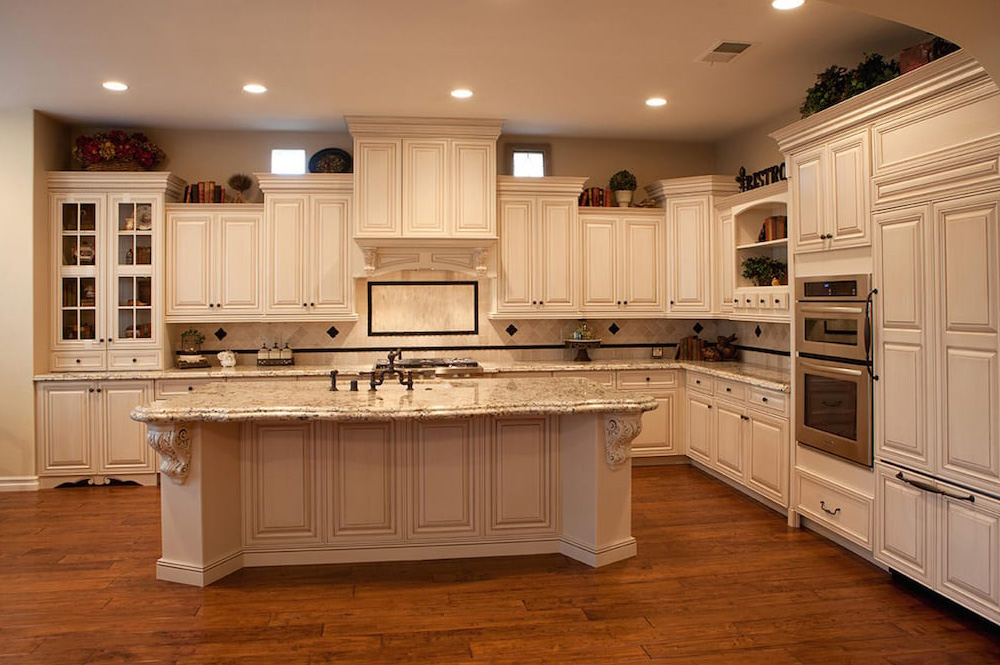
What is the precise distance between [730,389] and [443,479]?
2560 mm

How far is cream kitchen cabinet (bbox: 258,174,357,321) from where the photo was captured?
567 centimetres

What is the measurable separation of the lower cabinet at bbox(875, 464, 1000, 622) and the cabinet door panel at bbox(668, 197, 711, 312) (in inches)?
107

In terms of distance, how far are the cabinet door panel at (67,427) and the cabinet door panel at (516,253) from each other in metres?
3.44

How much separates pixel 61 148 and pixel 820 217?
5.85 meters

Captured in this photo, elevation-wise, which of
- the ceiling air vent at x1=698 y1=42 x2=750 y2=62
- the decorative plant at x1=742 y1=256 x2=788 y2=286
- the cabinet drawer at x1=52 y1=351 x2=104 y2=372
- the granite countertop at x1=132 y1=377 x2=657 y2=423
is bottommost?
the granite countertop at x1=132 y1=377 x2=657 y2=423

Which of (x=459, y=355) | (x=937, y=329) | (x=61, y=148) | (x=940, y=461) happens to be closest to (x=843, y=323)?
(x=937, y=329)

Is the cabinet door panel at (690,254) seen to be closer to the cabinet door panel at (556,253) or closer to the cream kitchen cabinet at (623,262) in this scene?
the cream kitchen cabinet at (623,262)

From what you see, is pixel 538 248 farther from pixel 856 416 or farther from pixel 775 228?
pixel 856 416

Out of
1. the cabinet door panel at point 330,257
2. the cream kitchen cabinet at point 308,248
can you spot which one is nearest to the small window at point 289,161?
the cream kitchen cabinet at point 308,248

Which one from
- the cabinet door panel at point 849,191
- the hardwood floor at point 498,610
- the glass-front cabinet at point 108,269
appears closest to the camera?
the hardwood floor at point 498,610

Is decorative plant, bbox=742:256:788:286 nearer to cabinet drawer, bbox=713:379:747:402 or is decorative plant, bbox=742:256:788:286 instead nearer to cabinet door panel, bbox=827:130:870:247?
cabinet drawer, bbox=713:379:747:402

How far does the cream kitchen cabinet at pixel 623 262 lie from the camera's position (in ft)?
20.0

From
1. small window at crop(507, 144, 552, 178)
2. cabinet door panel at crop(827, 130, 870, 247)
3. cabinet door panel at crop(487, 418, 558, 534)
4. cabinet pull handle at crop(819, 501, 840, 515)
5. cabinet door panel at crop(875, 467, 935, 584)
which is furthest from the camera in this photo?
small window at crop(507, 144, 552, 178)

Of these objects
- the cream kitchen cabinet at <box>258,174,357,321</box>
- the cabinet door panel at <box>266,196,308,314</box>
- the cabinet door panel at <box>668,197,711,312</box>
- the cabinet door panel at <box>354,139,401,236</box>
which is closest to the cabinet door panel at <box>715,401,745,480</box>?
the cabinet door panel at <box>668,197,711,312</box>
